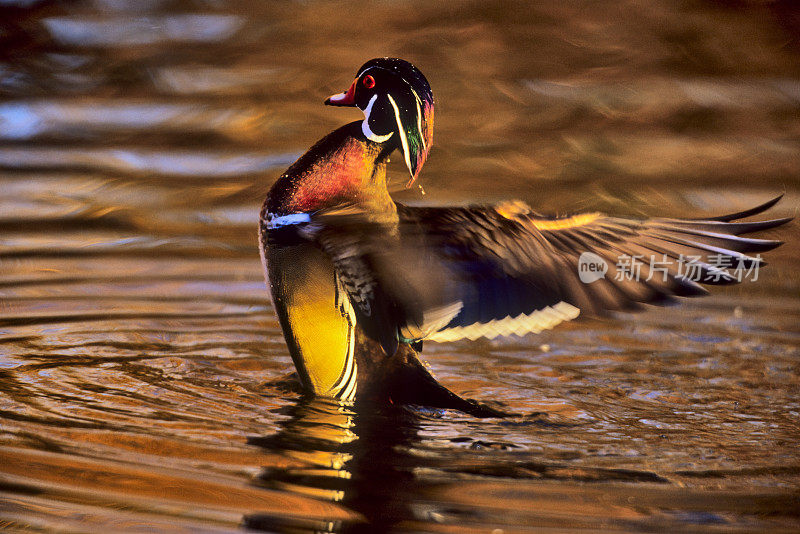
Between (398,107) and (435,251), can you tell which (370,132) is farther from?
(435,251)

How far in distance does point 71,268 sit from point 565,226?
1.92 m

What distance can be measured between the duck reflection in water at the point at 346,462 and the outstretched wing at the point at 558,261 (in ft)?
0.75

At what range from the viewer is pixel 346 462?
194 centimetres

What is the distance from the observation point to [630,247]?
217 centimetres

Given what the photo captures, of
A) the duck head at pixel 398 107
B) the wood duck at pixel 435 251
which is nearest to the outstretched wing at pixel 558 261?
the wood duck at pixel 435 251

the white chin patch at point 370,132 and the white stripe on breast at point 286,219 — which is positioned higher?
the white chin patch at point 370,132

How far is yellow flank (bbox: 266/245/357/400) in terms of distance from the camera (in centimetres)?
234

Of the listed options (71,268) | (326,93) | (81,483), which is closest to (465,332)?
(81,483)

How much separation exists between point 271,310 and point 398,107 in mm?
1156

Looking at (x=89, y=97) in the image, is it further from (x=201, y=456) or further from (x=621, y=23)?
(x=201, y=456)

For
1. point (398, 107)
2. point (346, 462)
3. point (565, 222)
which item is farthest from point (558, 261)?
point (346, 462)

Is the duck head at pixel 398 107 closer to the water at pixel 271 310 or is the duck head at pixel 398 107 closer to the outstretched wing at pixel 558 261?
the outstretched wing at pixel 558 261

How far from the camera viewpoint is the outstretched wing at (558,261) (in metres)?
2.12

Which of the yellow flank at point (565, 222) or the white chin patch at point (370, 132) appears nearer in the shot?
the yellow flank at point (565, 222)
